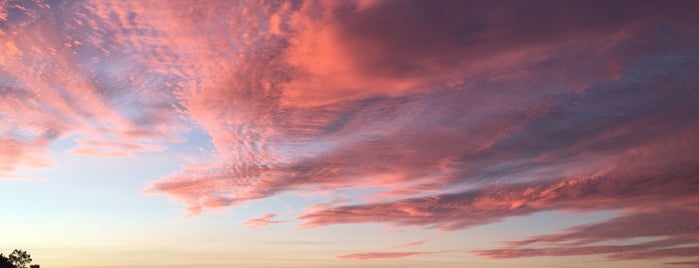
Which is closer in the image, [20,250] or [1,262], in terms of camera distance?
[1,262]

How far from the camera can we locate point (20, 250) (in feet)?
483

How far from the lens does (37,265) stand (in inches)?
5881

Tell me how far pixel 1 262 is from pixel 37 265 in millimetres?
13311

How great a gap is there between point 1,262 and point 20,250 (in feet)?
34.8

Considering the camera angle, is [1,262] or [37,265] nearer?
[1,262]

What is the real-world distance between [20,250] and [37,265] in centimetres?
562

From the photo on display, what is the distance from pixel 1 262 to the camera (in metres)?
137
